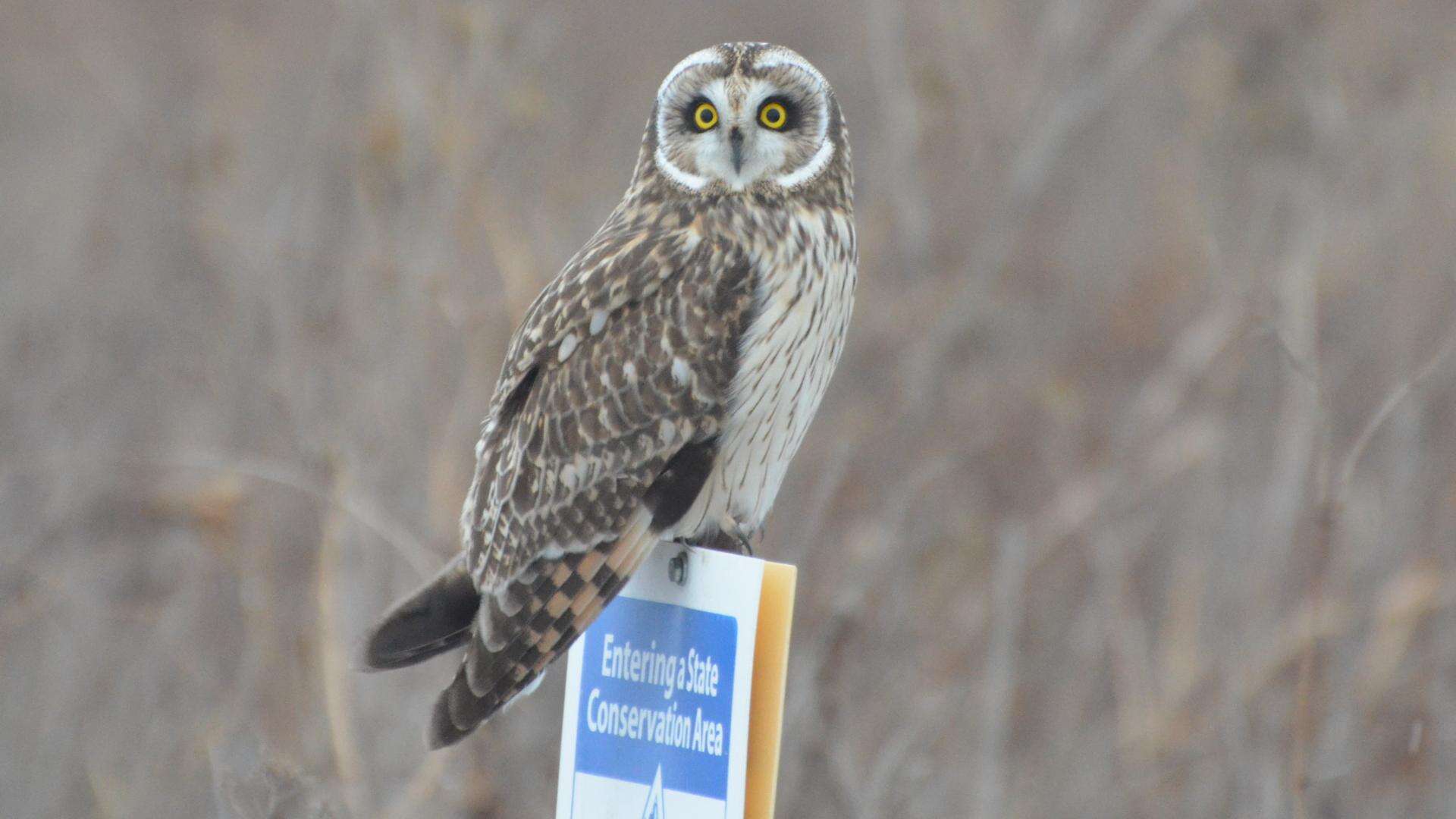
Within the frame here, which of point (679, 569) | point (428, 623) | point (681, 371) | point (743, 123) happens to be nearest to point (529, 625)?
point (428, 623)

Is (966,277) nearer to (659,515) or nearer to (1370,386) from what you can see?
(1370,386)

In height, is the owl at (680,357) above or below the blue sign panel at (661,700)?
above

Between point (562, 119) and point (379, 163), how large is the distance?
1.12 meters

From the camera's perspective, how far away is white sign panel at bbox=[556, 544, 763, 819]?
2248 millimetres

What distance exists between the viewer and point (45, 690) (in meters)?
4.29

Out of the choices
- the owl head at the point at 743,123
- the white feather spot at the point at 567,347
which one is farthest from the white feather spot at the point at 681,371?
the owl head at the point at 743,123

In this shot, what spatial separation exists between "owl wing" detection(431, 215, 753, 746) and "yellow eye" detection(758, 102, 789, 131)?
0.23 meters

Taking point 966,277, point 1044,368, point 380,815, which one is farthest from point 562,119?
point 380,815

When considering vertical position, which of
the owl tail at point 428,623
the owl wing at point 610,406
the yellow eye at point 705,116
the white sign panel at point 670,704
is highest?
the yellow eye at point 705,116

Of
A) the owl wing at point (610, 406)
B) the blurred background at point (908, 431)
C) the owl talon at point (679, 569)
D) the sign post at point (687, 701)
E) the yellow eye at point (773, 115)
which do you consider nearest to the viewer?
the sign post at point (687, 701)

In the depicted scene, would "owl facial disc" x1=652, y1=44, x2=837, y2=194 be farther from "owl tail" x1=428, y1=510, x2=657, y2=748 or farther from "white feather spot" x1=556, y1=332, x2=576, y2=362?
"owl tail" x1=428, y1=510, x2=657, y2=748

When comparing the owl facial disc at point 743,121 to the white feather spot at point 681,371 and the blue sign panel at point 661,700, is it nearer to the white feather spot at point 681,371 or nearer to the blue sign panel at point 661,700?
the white feather spot at point 681,371

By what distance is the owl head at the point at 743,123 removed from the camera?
2.91 meters

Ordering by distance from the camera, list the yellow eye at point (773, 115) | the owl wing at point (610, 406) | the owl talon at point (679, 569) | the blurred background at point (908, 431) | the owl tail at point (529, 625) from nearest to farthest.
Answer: the owl talon at point (679, 569), the owl tail at point (529, 625), the owl wing at point (610, 406), the yellow eye at point (773, 115), the blurred background at point (908, 431)
